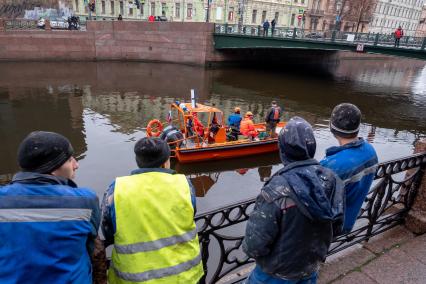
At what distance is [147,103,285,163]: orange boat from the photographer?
12055 mm

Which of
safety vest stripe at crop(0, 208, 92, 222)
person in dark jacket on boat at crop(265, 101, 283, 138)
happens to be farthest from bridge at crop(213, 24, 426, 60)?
safety vest stripe at crop(0, 208, 92, 222)

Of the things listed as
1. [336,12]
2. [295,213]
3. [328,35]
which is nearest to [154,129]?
[295,213]

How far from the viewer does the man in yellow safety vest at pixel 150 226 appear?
2197 mm

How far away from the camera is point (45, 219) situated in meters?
1.77

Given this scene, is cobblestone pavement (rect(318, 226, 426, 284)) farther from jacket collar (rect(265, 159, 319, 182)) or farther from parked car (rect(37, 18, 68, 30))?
parked car (rect(37, 18, 68, 30))

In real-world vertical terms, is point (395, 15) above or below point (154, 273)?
above

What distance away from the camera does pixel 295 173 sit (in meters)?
2.09

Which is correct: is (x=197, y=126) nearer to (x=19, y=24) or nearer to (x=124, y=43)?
(x=124, y=43)

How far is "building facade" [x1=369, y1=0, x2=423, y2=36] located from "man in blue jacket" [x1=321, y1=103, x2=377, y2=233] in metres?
86.4

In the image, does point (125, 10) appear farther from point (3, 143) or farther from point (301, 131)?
point (301, 131)

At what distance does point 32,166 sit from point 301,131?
5.62 ft

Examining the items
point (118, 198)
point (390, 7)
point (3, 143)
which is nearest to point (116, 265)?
point (118, 198)

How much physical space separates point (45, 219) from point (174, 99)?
825 inches

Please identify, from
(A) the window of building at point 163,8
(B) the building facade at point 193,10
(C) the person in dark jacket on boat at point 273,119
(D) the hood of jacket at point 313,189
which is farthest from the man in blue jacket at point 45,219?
(A) the window of building at point 163,8
